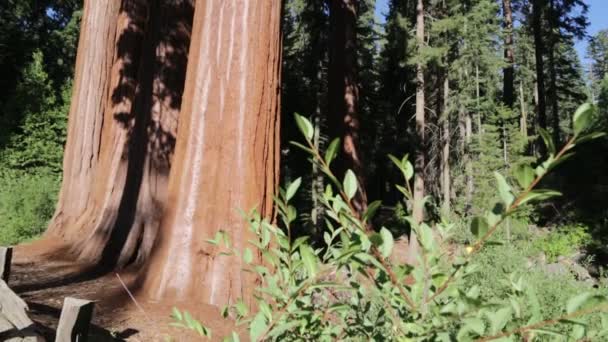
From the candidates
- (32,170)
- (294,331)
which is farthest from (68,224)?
(32,170)

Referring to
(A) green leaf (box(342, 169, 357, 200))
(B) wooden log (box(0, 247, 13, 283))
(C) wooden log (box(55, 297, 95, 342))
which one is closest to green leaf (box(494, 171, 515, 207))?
(A) green leaf (box(342, 169, 357, 200))

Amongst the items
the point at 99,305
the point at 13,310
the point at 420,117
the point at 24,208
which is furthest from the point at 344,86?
the point at 13,310

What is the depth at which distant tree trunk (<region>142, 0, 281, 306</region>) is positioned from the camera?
4289 millimetres

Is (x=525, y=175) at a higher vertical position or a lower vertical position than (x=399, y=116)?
lower

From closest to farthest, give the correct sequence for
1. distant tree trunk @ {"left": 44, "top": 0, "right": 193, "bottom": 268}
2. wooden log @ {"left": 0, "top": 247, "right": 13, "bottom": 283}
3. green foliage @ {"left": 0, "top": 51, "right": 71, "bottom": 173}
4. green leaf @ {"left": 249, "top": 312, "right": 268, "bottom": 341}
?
green leaf @ {"left": 249, "top": 312, "right": 268, "bottom": 341} → wooden log @ {"left": 0, "top": 247, "right": 13, "bottom": 283} → distant tree trunk @ {"left": 44, "top": 0, "right": 193, "bottom": 268} → green foliage @ {"left": 0, "top": 51, "right": 71, "bottom": 173}

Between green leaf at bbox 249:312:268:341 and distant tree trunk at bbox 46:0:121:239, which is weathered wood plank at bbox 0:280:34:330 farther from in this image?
distant tree trunk at bbox 46:0:121:239

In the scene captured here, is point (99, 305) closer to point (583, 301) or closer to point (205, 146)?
point (205, 146)

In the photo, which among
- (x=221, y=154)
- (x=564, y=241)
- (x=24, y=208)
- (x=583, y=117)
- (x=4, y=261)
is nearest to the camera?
(x=583, y=117)

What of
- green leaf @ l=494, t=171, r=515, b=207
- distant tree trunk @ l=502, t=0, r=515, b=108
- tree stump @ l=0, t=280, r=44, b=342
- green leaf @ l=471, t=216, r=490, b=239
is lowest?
tree stump @ l=0, t=280, r=44, b=342

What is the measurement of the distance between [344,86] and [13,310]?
9331 millimetres

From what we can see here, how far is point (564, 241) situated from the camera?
13.3m

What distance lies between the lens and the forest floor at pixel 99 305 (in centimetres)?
379

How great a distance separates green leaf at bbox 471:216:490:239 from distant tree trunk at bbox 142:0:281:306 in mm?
3376

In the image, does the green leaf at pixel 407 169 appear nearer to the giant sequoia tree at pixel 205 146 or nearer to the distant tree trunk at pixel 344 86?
the giant sequoia tree at pixel 205 146
